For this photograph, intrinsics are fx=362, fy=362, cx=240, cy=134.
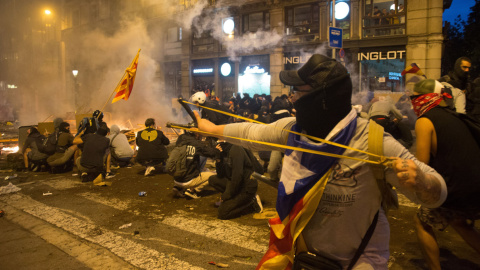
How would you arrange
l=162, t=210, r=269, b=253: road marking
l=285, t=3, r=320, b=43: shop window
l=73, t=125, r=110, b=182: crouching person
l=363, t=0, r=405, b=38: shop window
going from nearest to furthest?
l=162, t=210, r=269, b=253: road marking → l=73, t=125, r=110, b=182: crouching person → l=363, t=0, r=405, b=38: shop window → l=285, t=3, r=320, b=43: shop window

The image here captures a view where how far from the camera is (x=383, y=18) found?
17.6 m

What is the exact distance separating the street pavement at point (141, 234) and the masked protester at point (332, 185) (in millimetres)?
2174

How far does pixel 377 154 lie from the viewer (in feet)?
5.65

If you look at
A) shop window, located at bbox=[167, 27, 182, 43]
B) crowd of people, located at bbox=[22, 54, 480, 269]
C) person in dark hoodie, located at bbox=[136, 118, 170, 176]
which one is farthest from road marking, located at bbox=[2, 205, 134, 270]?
shop window, located at bbox=[167, 27, 182, 43]

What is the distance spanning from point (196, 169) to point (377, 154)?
507 cm

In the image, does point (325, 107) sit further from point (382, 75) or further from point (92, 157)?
point (382, 75)

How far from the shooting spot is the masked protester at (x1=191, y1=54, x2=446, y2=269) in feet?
5.84

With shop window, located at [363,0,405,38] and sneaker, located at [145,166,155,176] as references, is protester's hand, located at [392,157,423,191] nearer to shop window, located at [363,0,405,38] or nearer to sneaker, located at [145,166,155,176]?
sneaker, located at [145,166,155,176]

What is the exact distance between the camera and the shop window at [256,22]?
851 inches

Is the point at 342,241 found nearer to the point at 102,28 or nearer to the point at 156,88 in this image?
the point at 156,88

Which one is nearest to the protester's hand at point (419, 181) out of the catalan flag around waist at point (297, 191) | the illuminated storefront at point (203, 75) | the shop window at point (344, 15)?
the catalan flag around waist at point (297, 191)

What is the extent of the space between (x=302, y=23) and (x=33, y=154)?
602 inches

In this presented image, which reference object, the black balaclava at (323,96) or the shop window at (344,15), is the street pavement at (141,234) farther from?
the shop window at (344,15)

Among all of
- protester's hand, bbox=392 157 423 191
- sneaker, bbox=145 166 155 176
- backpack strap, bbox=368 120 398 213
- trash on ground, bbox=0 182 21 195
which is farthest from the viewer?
sneaker, bbox=145 166 155 176
